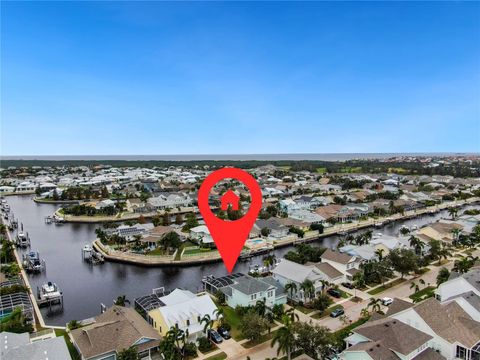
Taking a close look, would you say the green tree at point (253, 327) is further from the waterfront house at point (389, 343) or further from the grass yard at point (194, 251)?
the grass yard at point (194, 251)

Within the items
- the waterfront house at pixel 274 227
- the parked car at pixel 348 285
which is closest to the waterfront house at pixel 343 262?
the parked car at pixel 348 285

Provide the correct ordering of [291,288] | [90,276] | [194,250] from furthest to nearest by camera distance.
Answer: [194,250]
[90,276]
[291,288]

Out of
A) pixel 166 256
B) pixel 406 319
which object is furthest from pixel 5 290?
pixel 406 319

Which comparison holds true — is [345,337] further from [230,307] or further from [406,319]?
[230,307]

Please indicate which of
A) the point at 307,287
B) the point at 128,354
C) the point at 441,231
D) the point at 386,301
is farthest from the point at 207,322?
the point at 441,231

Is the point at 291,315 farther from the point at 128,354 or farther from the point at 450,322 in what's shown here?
Result: the point at 128,354

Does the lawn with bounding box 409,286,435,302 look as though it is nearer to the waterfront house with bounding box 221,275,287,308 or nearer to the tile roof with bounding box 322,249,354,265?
the tile roof with bounding box 322,249,354,265
